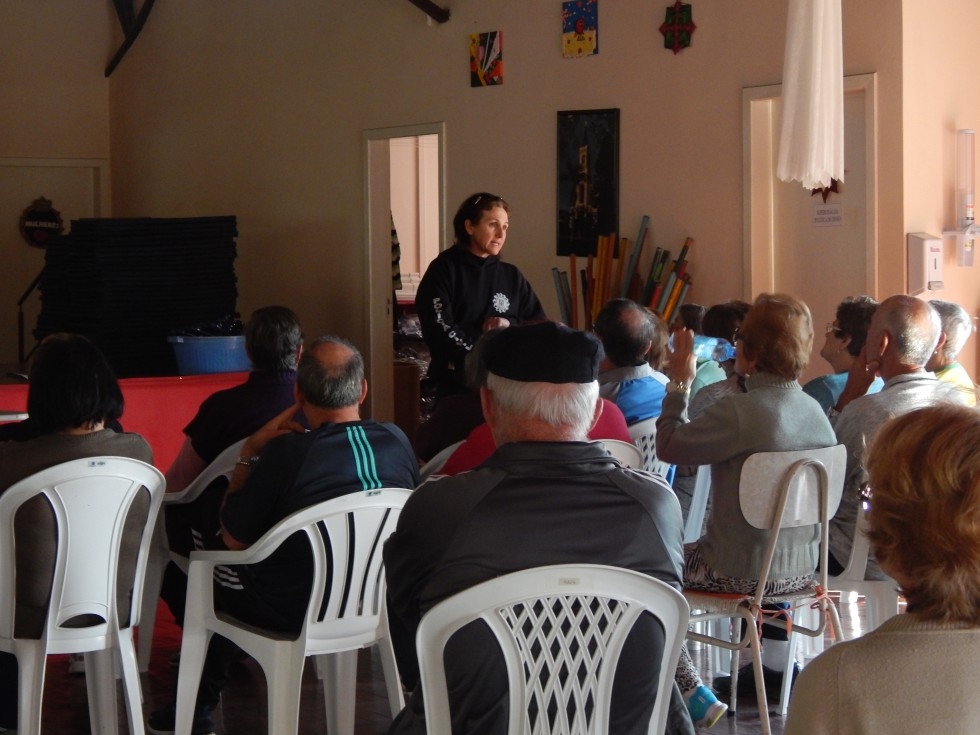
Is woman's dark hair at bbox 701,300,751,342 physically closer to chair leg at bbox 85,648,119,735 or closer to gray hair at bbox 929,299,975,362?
gray hair at bbox 929,299,975,362

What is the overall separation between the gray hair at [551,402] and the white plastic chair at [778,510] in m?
1.15

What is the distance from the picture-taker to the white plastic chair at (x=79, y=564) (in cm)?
292

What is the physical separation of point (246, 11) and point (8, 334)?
3659 millimetres

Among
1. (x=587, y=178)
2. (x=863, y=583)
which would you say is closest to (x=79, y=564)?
(x=863, y=583)

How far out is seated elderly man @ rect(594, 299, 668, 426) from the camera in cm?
394

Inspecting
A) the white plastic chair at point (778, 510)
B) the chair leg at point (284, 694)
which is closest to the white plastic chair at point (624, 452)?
the white plastic chair at point (778, 510)

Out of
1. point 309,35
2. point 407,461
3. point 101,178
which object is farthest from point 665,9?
point 101,178

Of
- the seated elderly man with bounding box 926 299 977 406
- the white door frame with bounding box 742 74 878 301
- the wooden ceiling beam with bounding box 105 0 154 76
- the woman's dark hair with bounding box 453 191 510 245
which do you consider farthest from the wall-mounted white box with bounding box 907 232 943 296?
the wooden ceiling beam with bounding box 105 0 154 76

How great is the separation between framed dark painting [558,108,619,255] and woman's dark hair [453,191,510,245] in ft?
6.98

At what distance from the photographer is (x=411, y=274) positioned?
411 inches

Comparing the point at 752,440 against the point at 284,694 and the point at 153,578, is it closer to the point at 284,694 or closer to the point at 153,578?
the point at 284,694

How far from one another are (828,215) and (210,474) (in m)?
3.94

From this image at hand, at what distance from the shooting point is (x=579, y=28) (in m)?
7.28

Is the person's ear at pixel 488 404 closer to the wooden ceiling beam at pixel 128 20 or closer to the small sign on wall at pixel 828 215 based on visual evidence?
the small sign on wall at pixel 828 215
